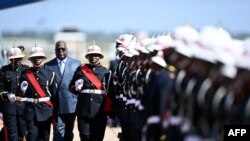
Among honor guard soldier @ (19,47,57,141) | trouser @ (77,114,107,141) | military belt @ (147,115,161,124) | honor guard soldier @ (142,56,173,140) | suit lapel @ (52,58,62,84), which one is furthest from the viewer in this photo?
suit lapel @ (52,58,62,84)

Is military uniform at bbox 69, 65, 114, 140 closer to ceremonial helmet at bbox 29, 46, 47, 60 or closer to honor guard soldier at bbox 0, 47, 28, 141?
ceremonial helmet at bbox 29, 46, 47, 60

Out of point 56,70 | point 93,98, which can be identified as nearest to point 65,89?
point 56,70

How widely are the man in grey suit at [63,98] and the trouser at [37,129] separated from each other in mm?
435

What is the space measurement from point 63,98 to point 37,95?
815mm

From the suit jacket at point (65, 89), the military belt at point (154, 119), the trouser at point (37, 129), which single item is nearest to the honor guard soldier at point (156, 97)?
the military belt at point (154, 119)

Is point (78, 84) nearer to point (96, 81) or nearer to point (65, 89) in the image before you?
point (96, 81)

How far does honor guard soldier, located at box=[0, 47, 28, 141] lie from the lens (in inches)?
479

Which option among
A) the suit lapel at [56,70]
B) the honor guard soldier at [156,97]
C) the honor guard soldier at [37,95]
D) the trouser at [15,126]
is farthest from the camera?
the suit lapel at [56,70]

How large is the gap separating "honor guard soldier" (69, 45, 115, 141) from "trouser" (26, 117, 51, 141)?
0.67m

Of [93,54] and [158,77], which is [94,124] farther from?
[158,77]

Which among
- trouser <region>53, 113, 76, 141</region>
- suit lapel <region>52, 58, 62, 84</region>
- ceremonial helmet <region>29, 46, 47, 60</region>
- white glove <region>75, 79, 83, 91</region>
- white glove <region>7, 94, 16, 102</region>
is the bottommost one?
trouser <region>53, 113, 76, 141</region>

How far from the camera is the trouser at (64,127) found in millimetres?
12195

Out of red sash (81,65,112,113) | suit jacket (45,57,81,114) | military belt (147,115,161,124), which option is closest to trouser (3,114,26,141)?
suit jacket (45,57,81,114)

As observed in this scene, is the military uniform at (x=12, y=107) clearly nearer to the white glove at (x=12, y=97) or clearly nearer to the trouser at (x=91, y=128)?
the white glove at (x=12, y=97)
